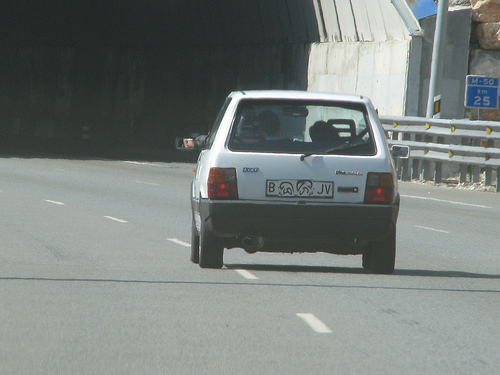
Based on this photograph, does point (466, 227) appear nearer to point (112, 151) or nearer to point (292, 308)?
point (292, 308)

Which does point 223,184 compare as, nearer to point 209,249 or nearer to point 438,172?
point 209,249

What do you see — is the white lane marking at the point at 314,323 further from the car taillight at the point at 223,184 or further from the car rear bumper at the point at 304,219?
the car taillight at the point at 223,184

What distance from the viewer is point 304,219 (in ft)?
30.3

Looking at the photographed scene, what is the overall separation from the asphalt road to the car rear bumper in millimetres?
422

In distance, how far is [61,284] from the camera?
8.88m

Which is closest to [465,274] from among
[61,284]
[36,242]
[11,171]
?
[61,284]

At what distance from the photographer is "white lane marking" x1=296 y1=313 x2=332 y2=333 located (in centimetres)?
703

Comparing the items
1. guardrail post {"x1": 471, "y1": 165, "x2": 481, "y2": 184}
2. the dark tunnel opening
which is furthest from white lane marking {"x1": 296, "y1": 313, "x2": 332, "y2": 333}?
the dark tunnel opening

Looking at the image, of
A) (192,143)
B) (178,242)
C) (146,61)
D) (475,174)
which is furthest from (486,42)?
(192,143)

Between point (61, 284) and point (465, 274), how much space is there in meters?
3.71

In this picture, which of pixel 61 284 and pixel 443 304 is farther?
pixel 61 284

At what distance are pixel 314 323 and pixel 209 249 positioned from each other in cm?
260

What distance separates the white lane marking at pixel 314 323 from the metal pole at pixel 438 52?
18.7 meters

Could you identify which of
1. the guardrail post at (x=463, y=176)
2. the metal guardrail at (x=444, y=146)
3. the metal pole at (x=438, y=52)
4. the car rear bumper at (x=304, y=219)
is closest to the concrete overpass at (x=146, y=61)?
the metal pole at (x=438, y=52)
